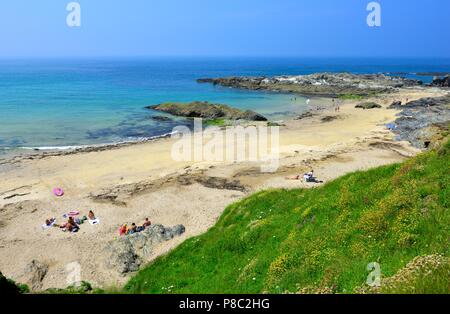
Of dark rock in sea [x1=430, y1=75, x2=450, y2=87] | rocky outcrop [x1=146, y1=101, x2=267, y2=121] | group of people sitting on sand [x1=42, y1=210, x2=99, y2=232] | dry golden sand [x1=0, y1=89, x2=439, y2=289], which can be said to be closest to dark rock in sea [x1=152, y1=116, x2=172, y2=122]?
rocky outcrop [x1=146, y1=101, x2=267, y2=121]

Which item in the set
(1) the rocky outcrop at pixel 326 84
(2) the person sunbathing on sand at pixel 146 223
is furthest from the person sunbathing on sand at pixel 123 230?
(1) the rocky outcrop at pixel 326 84

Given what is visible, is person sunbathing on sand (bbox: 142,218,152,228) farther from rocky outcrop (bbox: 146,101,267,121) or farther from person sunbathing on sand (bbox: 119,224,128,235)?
rocky outcrop (bbox: 146,101,267,121)

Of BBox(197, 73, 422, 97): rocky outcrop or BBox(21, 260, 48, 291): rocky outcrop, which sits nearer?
BBox(21, 260, 48, 291): rocky outcrop

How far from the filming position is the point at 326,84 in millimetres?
115625

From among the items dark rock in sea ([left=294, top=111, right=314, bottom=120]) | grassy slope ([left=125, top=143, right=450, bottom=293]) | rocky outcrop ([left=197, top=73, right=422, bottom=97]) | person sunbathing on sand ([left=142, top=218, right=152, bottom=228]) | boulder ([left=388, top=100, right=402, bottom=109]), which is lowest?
person sunbathing on sand ([left=142, top=218, right=152, bottom=228])

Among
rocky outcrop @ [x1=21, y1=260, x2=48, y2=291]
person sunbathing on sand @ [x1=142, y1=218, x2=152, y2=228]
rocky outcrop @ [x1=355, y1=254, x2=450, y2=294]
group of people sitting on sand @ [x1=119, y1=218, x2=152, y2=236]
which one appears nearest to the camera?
rocky outcrop @ [x1=355, y1=254, x2=450, y2=294]

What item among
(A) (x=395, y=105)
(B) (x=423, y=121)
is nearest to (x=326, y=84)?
(A) (x=395, y=105)

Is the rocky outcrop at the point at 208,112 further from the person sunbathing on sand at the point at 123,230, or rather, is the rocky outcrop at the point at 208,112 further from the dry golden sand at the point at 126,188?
the person sunbathing on sand at the point at 123,230

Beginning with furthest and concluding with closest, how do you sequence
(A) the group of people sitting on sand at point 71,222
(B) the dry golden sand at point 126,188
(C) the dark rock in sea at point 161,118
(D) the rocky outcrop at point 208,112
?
(D) the rocky outcrop at point 208,112 → (C) the dark rock in sea at point 161,118 → (A) the group of people sitting on sand at point 71,222 → (B) the dry golden sand at point 126,188

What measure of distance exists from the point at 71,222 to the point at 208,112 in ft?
145

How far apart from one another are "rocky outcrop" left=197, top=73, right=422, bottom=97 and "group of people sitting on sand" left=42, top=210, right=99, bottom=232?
268ft

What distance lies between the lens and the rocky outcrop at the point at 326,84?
334ft

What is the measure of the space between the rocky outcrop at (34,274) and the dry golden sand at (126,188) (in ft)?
1.08

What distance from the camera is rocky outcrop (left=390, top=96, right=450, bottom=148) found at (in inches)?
1684
